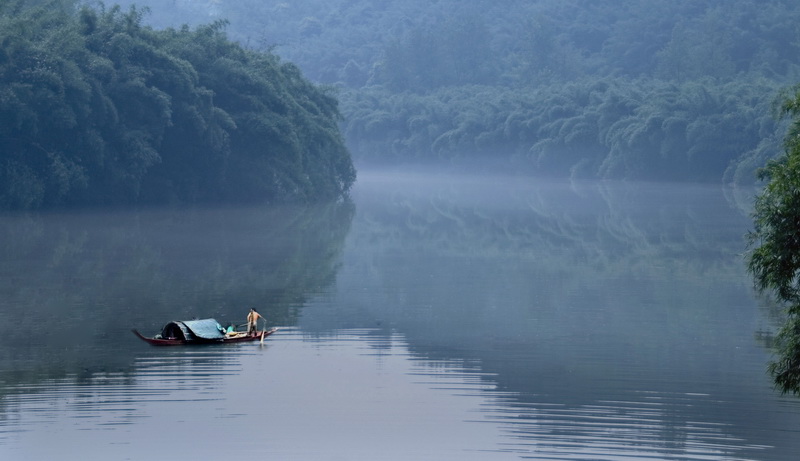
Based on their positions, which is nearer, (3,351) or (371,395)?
(371,395)

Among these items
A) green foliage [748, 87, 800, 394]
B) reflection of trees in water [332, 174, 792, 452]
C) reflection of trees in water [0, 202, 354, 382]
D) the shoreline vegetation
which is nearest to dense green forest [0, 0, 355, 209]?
the shoreline vegetation

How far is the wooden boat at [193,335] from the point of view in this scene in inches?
800

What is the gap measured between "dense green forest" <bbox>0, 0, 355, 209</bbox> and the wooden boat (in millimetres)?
26612

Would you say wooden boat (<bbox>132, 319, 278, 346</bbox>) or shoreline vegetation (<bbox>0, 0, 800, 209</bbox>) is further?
shoreline vegetation (<bbox>0, 0, 800, 209</bbox>)

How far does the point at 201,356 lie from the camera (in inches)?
778

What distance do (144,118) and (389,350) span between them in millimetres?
32525

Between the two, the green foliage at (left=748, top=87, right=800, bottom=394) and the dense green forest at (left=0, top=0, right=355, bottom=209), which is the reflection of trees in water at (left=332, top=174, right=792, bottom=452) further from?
the dense green forest at (left=0, top=0, right=355, bottom=209)

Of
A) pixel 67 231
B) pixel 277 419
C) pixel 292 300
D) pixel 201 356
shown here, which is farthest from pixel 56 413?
pixel 67 231

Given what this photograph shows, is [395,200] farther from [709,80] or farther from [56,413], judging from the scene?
[56,413]

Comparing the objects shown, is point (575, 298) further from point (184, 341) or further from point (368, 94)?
point (368, 94)

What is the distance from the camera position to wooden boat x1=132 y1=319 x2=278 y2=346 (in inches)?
800

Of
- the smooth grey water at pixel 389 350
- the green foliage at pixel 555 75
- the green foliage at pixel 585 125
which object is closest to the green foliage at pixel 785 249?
the smooth grey water at pixel 389 350

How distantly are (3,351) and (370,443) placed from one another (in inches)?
293

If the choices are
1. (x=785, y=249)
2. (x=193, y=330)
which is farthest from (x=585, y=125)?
(x=785, y=249)
